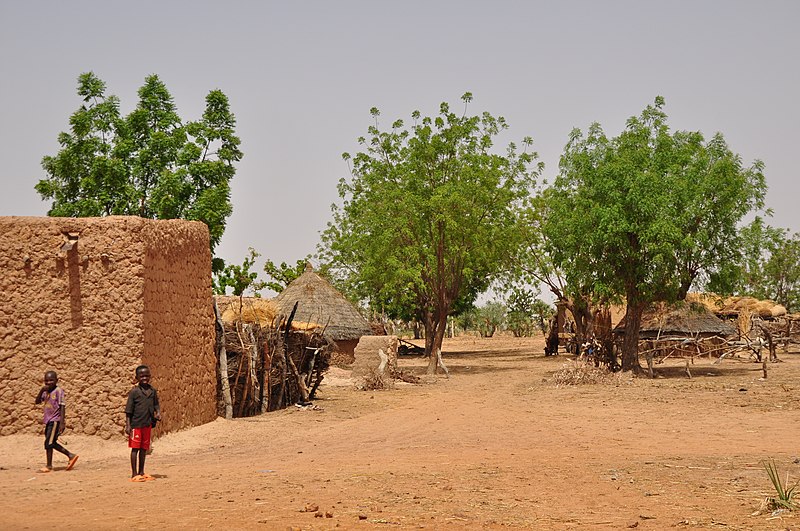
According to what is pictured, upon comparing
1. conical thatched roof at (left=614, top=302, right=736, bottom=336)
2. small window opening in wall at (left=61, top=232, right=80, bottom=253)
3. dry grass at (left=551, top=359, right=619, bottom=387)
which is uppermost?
small window opening in wall at (left=61, top=232, right=80, bottom=253)

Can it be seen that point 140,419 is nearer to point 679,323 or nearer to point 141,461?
point 141,461

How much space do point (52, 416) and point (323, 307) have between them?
2152cm

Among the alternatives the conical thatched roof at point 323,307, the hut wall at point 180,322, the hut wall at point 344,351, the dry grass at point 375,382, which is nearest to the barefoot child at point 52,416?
the hut wall at point 180,322

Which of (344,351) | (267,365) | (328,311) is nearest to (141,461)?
(267,365)

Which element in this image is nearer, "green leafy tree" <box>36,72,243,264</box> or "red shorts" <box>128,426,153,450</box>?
"red shorts" <box>128,426,153,450</box>

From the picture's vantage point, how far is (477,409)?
17719 mm

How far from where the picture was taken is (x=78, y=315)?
450 inches

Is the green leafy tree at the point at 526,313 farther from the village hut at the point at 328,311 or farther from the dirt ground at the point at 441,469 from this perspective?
the dirt ground at the point at 441,469

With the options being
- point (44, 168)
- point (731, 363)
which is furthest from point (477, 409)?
point (44, 168)

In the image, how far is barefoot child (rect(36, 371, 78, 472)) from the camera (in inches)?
395

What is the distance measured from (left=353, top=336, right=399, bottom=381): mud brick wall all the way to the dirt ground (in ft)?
15.5

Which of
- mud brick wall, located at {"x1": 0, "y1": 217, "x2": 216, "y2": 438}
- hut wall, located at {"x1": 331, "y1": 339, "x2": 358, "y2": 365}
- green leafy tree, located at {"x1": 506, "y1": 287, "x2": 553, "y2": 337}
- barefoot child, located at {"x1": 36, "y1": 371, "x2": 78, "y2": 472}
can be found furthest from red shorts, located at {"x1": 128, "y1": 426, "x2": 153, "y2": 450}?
green leafy tree, located at {"x1": 506, "y1": 287, "x2": 553, "y2": 337}

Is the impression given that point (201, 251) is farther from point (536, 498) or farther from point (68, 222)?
point (536, 498)

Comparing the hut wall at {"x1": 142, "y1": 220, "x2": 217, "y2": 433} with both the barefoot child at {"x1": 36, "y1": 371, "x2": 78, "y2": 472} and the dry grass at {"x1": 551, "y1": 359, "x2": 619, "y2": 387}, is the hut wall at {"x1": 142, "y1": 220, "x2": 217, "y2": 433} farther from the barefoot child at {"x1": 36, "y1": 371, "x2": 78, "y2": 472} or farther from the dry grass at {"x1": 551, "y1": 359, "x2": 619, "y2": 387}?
the dry grass at {"x1": 551, "y1": 359, "x2": 619, "y2": 387}
